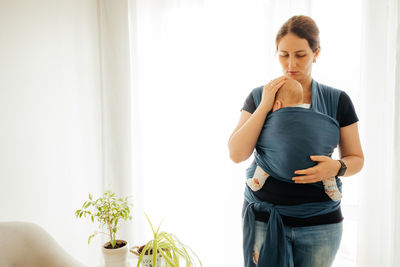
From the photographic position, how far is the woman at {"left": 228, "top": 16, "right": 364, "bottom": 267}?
4.02 feet

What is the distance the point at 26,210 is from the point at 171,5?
5.38 ft

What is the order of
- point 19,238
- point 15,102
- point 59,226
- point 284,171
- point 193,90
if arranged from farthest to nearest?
point 193,90, point 59,226, point 15,102, point 19,238, point 284,171

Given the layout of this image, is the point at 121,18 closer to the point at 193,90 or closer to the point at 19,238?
the point at 193,90

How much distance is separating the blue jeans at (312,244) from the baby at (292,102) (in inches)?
4.9

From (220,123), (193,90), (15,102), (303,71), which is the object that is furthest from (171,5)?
(303,71)

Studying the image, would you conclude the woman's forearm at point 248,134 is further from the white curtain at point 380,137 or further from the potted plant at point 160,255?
the white curtain at point 380,137

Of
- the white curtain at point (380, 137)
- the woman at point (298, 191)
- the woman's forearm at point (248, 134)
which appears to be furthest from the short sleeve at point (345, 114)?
the white curtain at point (380, 137)

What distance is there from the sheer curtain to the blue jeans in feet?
2.41

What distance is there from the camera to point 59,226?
2156 mm

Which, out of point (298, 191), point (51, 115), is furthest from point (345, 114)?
point (51, 115)

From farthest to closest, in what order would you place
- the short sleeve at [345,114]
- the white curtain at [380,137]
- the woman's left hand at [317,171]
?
the white curtain at [380,137] < the short sleeve at [345,114] < the woman's left hand at [317,171]

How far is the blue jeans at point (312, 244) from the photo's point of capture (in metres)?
1.22

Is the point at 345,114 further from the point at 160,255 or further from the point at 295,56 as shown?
the point at 160,255

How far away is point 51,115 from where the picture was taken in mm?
2090
